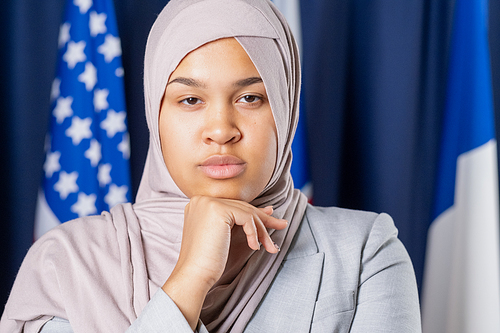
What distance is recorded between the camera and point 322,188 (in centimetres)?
212

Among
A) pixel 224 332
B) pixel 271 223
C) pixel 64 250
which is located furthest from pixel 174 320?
pixel 64 250

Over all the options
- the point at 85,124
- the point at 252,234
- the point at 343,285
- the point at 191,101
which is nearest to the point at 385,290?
the point at 343,285

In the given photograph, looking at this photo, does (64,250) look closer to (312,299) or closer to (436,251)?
(312,299)

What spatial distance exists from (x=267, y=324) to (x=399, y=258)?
0.36 m

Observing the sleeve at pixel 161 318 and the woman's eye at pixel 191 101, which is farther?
the woman's eye at pixel 191 101

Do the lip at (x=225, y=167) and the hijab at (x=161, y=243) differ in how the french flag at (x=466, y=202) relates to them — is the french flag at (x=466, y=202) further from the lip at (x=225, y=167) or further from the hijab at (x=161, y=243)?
the lip at (x=225, y=167)

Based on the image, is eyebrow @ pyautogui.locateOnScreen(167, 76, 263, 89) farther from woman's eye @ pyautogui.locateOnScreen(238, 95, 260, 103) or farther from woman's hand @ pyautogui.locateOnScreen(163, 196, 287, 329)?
woman's hand @ pyautogui.locateOnScreen(163, 196, 287, 329)

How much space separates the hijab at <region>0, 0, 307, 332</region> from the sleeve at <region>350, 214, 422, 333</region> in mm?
202

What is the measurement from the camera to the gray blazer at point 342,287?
1021mm

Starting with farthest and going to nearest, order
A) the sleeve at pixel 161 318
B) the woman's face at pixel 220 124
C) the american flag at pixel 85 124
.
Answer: the american flag at pixel 85 124 → the woman's face at pixel 220 124 → the sleeve at pixel 161 318

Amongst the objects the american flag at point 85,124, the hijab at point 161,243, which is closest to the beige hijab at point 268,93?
the hijab at point 161,243

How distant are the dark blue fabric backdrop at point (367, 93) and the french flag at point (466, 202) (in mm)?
57

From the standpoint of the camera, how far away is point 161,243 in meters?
1.15

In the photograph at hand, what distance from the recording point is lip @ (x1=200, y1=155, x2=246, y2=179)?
0.99 meters
